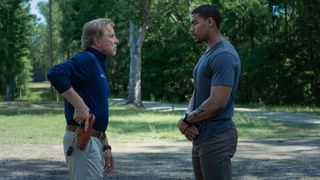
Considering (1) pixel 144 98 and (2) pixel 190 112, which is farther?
(1) pixel 144 98

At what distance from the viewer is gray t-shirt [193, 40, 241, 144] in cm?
407

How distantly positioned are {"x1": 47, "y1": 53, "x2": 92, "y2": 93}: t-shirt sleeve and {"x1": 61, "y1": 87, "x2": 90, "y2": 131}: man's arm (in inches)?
1.6

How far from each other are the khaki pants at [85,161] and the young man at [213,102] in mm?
659

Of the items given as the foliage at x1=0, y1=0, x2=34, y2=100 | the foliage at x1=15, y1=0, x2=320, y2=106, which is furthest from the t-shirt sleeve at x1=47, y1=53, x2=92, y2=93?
the foliage at x1=0, y1=0, x2=34, y2=100

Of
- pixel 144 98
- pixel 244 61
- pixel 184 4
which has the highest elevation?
pixel 184 4

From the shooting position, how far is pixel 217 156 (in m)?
4.11

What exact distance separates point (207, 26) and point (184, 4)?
2936cm

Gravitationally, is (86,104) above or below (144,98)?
above

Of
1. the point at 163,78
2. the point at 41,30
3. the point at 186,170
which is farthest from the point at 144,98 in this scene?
the point at 41,30

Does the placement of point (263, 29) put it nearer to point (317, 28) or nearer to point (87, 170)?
point (317, 28)

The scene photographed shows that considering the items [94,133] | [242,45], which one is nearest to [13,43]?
[242,45]

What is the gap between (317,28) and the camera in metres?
38.7

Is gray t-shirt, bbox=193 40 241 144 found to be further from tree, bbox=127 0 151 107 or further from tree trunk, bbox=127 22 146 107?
tree trunk, bbox=127 22 146 107

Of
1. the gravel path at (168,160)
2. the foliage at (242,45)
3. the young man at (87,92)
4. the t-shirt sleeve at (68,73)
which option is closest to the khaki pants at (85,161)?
the young man at (87,92)
